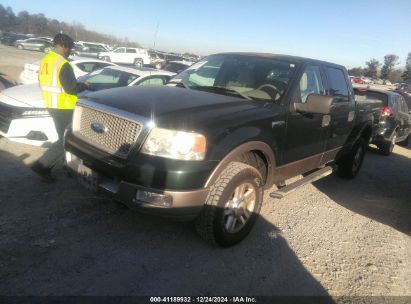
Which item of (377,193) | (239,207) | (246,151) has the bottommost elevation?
(377,193)

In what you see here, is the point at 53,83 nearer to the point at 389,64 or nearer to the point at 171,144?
the point at 171,144

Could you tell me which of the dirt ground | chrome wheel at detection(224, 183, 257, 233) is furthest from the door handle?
the dirt ground

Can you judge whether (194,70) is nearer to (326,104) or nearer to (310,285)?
(326,104)

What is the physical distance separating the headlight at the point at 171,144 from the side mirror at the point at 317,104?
1.57 meters

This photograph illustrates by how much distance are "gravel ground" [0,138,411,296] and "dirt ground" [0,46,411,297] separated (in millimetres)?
10

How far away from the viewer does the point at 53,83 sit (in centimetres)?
438

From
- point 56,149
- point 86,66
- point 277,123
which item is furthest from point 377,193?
point 86,66

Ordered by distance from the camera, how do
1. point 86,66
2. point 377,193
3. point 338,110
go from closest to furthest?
point 338,110 → point 377,193 → point 86,66

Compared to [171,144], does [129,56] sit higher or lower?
lower

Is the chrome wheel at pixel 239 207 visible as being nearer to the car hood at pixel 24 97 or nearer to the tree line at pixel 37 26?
the car hood at pixel 24 97

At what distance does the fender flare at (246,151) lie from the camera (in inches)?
121

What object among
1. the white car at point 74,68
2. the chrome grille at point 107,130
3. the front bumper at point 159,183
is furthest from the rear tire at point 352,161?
the white car at point 74,68

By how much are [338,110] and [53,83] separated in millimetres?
3887

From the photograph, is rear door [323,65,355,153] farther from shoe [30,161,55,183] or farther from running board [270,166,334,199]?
shoe [30,161,55,183]
